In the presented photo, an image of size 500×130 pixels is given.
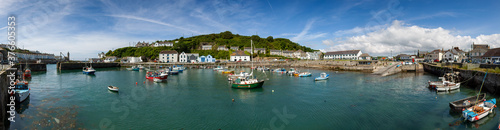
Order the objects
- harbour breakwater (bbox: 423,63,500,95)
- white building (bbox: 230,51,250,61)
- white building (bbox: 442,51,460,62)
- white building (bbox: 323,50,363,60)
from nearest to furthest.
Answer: harbour breakwater (bbox: 423,63,500,95) < white building (bbox: 442,51,460,62) < white building (bbox: 323,50,363,60) < white building (bbox: 230,51,250,61)

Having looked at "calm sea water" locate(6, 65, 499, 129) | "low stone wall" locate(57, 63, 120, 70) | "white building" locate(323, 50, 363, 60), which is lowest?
"calm sea water" locate(6, 65, 499, 129)

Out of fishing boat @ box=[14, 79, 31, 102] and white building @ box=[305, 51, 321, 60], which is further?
white building @ box=[305, 51, 321, 60]

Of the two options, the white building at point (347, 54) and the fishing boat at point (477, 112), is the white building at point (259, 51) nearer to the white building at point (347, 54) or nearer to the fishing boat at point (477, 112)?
the white building at point (347, 54)

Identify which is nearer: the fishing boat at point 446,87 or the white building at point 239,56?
the fishing boat at point 446,87

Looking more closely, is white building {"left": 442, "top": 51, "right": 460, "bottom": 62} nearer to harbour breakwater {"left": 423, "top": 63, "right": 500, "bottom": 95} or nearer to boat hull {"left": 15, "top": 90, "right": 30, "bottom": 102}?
harbour breakwater {"left": 423, "top": 63, "right": 500, "bottom": 95}

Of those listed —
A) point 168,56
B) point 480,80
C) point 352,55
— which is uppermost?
point 168,56

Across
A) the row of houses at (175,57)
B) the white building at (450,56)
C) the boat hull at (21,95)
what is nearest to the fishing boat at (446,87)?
the boat hull at (21,95)

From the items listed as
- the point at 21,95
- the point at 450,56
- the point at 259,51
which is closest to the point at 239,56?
the point at 259,51

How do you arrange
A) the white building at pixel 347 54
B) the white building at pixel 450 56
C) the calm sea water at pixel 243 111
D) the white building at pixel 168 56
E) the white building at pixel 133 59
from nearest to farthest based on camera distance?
the calm sea water at pixel 243 111
the white building at pixel 450 56
the white building at pixel 133 59
the white building at pixel 347 54
the white building at pixel 168 56

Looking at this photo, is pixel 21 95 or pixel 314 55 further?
pixel 314 55

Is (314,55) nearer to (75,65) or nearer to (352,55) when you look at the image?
(352,55)

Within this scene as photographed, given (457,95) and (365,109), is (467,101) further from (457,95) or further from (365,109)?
(457,95)

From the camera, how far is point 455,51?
73.6 metres

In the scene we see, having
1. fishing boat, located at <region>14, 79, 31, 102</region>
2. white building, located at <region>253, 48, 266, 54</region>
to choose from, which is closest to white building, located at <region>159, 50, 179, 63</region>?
white building, located at <region>253, 48, 266, 54</region>
